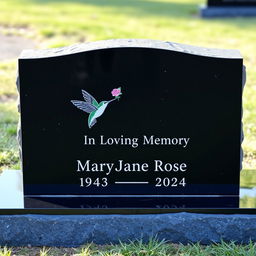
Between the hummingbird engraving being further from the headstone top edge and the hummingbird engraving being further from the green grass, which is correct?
the green grass

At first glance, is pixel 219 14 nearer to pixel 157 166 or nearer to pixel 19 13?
pixel 19 13

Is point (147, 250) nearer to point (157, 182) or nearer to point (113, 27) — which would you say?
point (157, 182)

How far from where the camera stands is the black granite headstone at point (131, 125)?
158 inches

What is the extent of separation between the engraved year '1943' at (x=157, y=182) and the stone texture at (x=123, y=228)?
0.19 m

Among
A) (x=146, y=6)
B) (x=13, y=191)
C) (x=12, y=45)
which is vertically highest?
(x=146, y=6)

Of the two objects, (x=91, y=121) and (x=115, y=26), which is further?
(x=115, y=26)

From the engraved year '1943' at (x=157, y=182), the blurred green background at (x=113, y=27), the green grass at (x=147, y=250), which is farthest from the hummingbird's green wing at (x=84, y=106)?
the blurred green background at (x=113, y=27)

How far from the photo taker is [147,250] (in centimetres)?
393

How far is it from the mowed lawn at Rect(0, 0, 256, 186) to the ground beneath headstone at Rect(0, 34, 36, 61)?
0.49ft

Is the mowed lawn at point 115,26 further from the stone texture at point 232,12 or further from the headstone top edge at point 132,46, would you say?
the headstone top edge at point 132,46

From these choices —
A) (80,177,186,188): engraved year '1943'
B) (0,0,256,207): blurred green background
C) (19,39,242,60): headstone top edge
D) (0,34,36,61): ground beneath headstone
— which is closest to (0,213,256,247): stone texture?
(80,177,186,188): engraved year '1943'

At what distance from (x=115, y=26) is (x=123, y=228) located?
26.0 ft

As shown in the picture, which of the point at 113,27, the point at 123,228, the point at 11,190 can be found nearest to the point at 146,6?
the point at 113,27

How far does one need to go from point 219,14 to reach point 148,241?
32.3 ft
